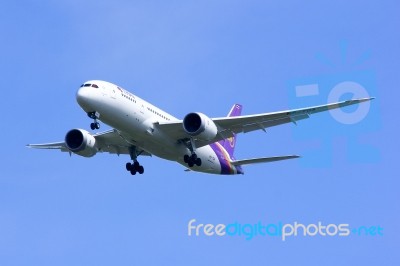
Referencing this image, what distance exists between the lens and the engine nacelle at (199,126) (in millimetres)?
46438

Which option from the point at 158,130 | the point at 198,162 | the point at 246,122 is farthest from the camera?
the point at 198,162

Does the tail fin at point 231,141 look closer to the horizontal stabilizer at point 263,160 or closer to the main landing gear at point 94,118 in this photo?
the horizontal stabilizer at point 263,160

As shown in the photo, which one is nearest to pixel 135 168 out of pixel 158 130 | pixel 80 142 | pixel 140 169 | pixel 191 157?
pixel 140 169

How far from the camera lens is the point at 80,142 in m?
49.8

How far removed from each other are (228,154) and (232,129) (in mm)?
5173

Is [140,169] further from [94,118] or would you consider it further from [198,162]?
[94,118]

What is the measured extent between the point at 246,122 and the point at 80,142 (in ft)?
30.2

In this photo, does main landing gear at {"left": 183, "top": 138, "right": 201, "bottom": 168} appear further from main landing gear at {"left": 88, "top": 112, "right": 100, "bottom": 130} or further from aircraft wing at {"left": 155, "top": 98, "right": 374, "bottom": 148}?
main landing gear at {"left": 88, "top": 112, "right": 100, "bottom": 130}

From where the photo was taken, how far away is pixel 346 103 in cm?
4488

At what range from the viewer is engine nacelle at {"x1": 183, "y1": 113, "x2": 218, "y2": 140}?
46.4m

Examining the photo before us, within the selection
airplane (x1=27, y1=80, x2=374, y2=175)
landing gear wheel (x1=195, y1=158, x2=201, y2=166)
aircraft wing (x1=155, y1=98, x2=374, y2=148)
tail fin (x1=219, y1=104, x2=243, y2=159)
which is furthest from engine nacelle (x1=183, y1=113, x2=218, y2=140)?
tail fin (x1=219, y1=104, x2=243, y2=159)

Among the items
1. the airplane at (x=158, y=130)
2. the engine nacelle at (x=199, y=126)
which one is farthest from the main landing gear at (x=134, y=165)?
the engine nacelle at (x=199, y=126)

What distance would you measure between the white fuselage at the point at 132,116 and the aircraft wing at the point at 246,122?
533 millimetres

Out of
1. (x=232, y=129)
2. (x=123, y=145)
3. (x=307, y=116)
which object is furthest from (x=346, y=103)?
(x=123, y=145)
